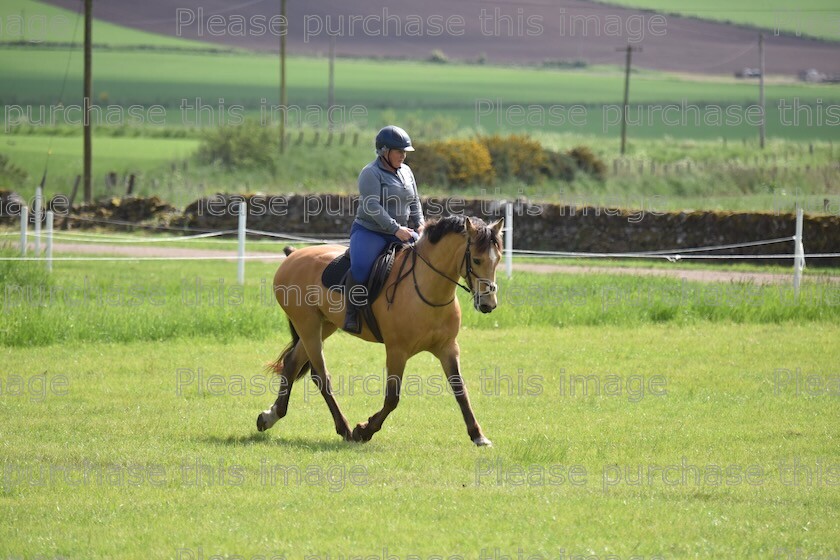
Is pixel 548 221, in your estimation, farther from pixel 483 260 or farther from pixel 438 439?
pixel 483 260

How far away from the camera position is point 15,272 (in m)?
18.1

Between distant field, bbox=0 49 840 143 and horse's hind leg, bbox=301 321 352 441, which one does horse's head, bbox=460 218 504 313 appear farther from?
distant field, bbox=0 49 840 143

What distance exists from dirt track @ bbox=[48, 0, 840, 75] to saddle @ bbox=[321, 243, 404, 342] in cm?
10595

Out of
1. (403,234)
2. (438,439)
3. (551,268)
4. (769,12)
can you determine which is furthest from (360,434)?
(769,12)

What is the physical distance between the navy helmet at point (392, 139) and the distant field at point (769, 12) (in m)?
96.8

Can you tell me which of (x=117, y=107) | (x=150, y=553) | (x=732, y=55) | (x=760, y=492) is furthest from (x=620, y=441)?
(x=732, y=55)

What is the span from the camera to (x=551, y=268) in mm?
25516

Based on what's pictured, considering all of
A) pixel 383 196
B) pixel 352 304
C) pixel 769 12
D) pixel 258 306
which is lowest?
pixel 258 306

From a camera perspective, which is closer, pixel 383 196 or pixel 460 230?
pixel 460 230

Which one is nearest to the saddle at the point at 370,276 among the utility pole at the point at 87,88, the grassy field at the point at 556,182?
the grassy field at the point at 556,182

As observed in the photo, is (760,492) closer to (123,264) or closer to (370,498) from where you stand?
(370,498)

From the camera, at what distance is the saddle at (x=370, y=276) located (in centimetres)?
988

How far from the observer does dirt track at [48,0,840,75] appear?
11681 centimetres

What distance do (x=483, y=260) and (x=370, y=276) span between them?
1.32m
